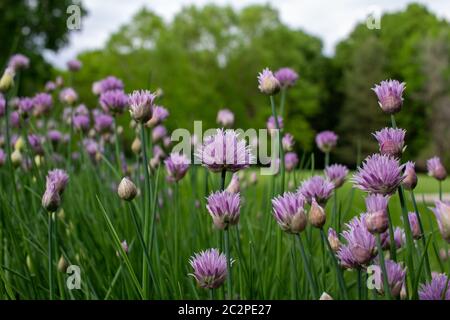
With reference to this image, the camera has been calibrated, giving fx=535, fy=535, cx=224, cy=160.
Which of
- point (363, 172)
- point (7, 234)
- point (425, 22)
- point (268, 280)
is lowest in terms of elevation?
point (268, 280)

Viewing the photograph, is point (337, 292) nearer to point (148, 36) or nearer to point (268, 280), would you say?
point (268, 280)

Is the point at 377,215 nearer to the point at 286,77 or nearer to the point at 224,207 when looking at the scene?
the point at 224,207

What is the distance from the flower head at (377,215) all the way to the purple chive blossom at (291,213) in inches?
5.4

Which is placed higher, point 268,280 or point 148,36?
point 148,36

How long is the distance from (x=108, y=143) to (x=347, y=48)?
31.0 metres

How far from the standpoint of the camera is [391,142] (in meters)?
1.23

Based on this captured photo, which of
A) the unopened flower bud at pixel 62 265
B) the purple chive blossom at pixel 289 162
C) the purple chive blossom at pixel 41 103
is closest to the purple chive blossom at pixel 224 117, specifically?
the purple chive blossom at pixel 289 162

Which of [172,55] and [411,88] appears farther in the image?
[411,88]

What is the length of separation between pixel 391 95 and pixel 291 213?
0.41m

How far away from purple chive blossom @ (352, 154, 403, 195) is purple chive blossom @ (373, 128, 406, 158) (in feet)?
0.39

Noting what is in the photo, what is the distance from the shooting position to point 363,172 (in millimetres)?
1104

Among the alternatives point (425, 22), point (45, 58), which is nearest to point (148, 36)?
point (45, 58)

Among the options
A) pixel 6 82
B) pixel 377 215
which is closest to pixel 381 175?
pixel 377 215
